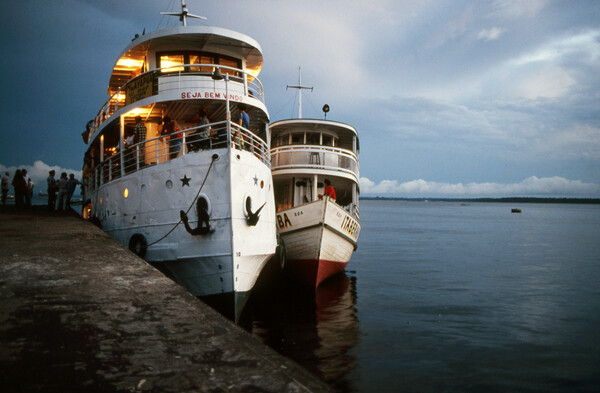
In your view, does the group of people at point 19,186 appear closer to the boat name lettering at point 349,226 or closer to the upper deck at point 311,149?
the upper deck at point 311,149

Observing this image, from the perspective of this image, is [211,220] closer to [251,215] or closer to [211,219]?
[211,219]

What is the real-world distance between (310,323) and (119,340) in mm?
7763

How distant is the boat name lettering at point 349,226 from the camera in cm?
1479

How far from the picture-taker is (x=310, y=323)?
10.7 metres

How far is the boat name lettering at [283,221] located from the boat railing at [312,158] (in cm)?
246

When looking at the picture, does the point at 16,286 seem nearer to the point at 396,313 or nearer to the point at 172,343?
the point at 172,343

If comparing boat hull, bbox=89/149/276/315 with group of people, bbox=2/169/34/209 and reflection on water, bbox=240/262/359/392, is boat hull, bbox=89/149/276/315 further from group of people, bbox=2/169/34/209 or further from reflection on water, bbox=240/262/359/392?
group of people, bbox=2/169/34/209

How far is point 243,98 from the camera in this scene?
11.5 metres

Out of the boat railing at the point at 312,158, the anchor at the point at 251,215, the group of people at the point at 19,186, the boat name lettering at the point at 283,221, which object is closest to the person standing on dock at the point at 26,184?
the group of people at the point at 19,186

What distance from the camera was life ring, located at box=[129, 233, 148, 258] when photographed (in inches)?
386

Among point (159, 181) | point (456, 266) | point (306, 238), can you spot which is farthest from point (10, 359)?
point (456, 266)

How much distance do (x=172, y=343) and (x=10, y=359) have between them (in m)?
1.15

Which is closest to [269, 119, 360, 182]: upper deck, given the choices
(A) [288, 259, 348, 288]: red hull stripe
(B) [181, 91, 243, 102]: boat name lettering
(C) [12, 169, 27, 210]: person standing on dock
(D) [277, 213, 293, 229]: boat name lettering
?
(D) [277, 213, 293, 229]: boat name lettering

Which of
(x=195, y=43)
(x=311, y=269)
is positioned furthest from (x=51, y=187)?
(x=311, y=269)
